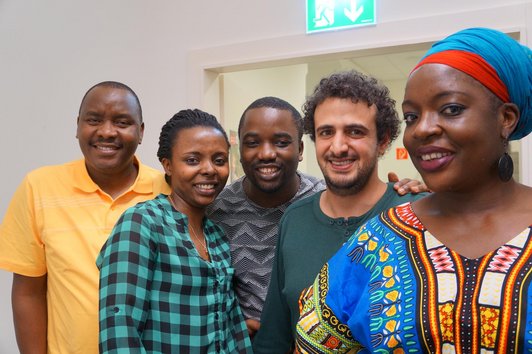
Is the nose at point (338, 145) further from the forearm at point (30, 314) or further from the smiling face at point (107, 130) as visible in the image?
the forearm at point (30, 314)

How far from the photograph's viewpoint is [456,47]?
0.83 metres

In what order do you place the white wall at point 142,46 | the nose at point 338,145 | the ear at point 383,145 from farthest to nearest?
the white wall at point 142,46
the ear at point 383,145
the nose at point 338,145

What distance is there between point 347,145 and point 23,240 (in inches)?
43.5

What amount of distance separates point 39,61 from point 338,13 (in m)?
1.97

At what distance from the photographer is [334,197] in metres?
1.42

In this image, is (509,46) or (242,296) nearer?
(509,46)

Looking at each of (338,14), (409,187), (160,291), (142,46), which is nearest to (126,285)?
(160,291)

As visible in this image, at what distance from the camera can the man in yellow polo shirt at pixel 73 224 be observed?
154 centimetres

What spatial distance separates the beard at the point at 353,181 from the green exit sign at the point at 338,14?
1281 millimetres

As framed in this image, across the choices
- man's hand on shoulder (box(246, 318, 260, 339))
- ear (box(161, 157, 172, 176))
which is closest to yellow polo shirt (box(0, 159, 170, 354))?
ear (box(161, 157, 172, 176))

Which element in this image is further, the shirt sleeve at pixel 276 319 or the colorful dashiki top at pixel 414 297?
the shirt sleeve at pixel 276 319

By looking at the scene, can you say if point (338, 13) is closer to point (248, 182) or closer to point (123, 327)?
point (248, 182)

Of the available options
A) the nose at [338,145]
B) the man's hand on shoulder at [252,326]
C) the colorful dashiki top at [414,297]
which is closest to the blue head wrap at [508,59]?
the colorful dashiki top at [414,297]

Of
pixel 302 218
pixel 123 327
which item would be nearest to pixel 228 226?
pixel 302 218
